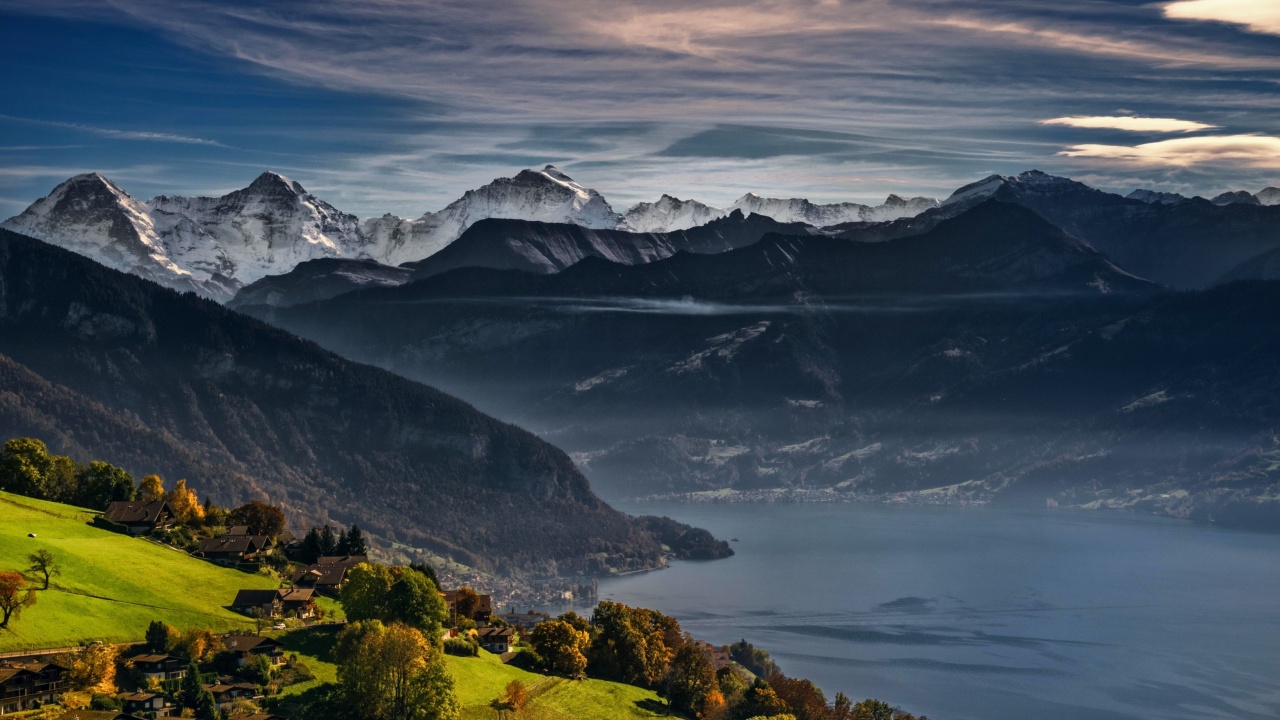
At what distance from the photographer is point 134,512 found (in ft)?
369

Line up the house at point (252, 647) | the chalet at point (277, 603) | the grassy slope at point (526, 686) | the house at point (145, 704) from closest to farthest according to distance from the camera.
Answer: the house at point (145, 704), the house at point (252, 647), the grassy slope at point (526, 686), the chalet at point (277, 603)

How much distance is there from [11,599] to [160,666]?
28.3ft

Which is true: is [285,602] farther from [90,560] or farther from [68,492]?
[68,492]

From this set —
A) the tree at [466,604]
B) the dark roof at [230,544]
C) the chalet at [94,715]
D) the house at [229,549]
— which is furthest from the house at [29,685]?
the tree at [466,604]

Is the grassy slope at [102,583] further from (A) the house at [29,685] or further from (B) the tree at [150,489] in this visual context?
(B) the tree at [150,489]

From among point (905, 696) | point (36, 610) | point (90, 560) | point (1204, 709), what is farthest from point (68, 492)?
point (1204, 709)

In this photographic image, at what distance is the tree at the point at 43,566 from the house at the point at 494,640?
28961 mm

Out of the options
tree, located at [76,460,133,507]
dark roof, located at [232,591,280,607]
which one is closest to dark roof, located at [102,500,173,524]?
tree, located at [76,460,133,507]

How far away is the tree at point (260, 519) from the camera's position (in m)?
119

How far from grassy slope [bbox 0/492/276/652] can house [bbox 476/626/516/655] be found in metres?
14.9

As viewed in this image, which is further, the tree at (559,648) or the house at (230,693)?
the tree at (559,648)

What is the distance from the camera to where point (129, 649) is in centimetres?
8194

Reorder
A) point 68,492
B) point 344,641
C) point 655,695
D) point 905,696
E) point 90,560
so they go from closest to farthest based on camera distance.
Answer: point 344,641, point 90,560, point 655,695, point 68,492, point 905,696

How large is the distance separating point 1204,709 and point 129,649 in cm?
13777
